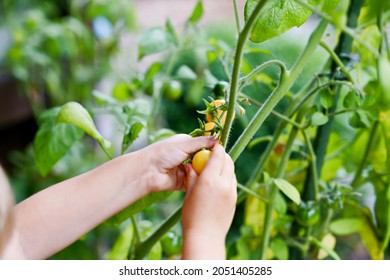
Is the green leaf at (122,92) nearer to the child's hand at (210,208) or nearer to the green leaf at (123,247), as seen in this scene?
the green leaf at (123,247)

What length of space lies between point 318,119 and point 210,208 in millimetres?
116

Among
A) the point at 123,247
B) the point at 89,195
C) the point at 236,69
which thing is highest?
the point at 236,69

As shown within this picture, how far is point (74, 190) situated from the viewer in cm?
38

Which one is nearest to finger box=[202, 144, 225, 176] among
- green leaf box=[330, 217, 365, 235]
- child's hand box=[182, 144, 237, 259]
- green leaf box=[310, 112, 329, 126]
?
child's hand box=[182, 144, 237, 259]

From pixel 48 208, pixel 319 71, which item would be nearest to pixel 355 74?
pixel 319 71

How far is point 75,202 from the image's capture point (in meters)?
0.38

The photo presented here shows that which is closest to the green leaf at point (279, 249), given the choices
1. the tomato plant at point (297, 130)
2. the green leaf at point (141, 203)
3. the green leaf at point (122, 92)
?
the tomato plant at point (297, 130)

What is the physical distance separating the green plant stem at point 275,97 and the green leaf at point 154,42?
181mm

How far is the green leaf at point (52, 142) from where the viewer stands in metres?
0.45

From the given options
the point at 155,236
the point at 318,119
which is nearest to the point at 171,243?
the point at 155,236

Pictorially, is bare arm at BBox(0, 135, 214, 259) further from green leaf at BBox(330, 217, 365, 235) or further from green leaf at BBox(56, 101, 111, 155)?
green leaf at BBox(330, 217, 365, 235)

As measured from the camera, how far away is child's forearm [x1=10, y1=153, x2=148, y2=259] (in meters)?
0.37

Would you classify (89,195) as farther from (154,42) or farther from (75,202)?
(154,42)

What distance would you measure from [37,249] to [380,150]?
0.27 m
